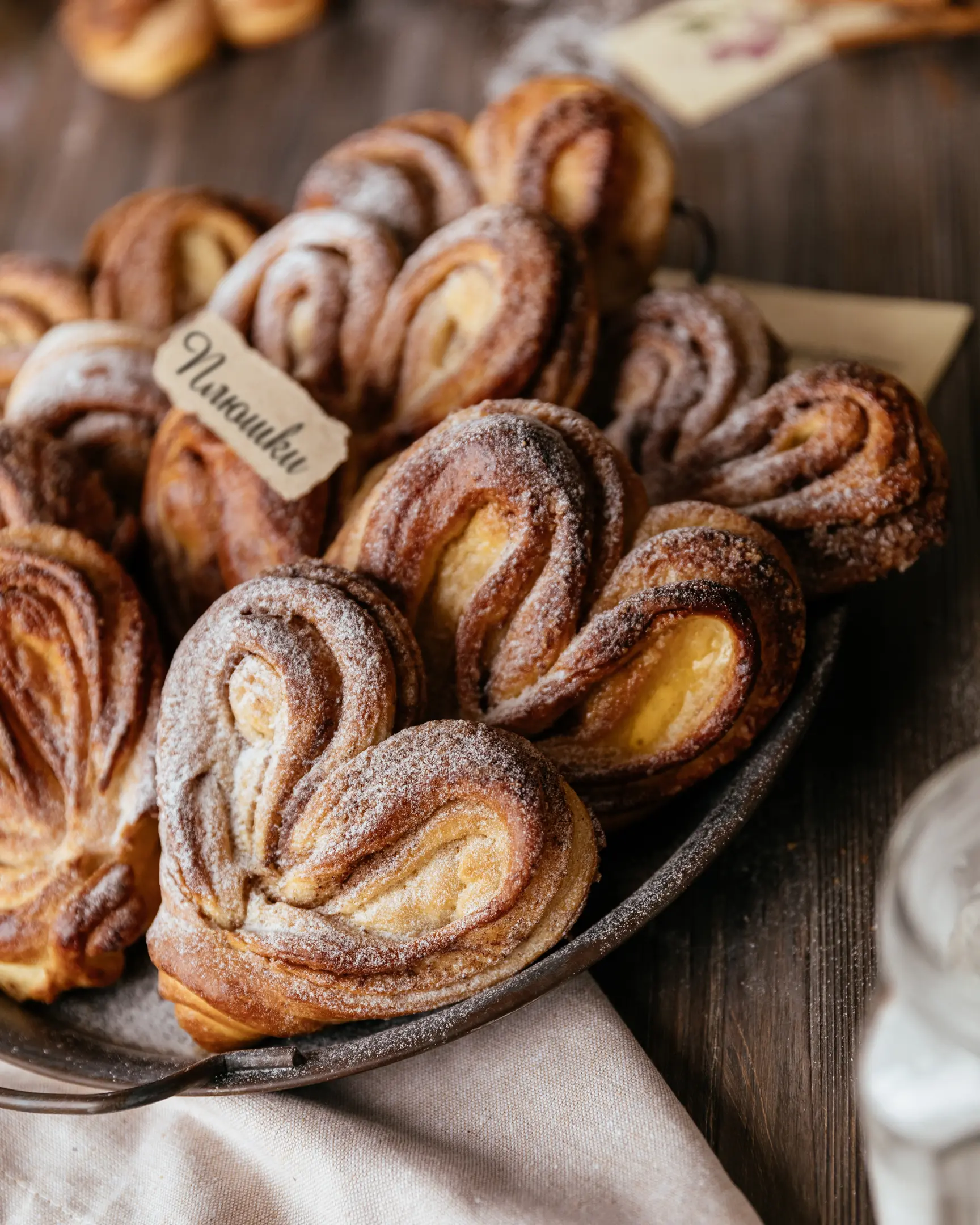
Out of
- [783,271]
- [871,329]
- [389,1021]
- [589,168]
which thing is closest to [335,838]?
[389,1021]

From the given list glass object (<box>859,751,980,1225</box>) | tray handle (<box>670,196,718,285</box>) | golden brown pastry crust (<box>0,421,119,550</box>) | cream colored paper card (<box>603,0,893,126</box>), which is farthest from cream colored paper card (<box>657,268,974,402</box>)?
glass object (<box>859,751,980,1225</box>)

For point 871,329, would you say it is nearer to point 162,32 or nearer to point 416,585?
point 416,585

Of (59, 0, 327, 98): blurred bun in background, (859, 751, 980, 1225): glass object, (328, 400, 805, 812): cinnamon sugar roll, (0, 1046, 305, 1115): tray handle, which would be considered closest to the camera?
(859, 751, 980, 1225): glass object

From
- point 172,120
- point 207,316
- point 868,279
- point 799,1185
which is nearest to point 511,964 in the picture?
point 799,1185

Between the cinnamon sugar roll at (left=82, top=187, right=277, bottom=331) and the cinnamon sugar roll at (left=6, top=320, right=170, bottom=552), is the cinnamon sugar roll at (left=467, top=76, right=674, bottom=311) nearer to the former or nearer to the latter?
the cinnamon sugar roll at (left=82, top=187, right=277, bottom=331)

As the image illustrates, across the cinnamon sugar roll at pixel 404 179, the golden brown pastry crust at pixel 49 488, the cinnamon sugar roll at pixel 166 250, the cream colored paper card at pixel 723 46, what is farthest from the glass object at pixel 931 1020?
the cream colored paper card at pixel 723 46
